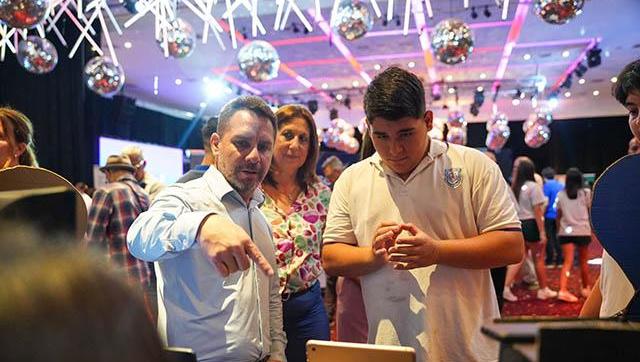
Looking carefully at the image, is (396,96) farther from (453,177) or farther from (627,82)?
(627,82)

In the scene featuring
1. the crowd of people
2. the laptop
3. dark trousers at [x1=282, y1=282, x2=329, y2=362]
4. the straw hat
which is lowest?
dark trousers at [x1=282, y1=282, x2=329, y2=362]

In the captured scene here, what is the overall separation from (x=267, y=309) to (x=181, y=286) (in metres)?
0.26

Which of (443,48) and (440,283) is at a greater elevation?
(443,48)

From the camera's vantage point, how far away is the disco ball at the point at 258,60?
440cm

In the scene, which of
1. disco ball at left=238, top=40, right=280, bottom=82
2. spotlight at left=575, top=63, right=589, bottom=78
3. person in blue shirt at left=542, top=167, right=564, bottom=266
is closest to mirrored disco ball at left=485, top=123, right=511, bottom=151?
person in blue shirt at left=542, top=167, right=564, bottom=266

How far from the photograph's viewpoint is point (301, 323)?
1.92m

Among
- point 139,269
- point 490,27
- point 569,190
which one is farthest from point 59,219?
point 490,27

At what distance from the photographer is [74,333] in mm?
263

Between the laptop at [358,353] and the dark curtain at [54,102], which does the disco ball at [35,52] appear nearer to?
the dark curtain at [54,102]

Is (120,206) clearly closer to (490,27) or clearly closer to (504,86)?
(490,27)

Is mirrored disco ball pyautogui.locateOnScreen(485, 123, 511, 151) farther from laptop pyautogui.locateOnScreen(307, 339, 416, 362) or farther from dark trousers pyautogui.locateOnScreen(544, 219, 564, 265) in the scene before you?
laptop pyautogui.locateOnScreen(307, 339, 416, 362)

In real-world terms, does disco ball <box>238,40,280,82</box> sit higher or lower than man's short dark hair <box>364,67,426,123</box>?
higher

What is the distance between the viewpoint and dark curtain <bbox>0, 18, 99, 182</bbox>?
20.0 ft

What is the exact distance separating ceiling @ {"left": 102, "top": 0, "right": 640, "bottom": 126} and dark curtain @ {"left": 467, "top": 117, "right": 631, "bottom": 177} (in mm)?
429
